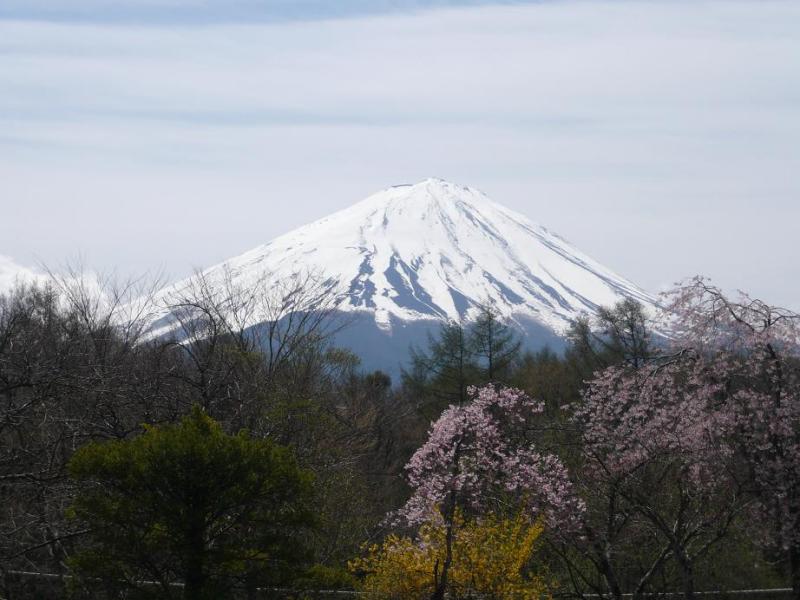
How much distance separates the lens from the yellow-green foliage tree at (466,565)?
12.6 m

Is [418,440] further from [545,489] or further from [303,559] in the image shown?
[303,559]

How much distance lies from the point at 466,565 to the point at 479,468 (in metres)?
1.62

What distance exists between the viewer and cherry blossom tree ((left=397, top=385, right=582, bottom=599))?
538 inches

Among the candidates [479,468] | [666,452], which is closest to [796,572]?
[666,452]

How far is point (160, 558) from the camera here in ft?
37.6

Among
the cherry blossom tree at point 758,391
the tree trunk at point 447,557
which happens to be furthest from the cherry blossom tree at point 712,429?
the tree trunk at point 447,557

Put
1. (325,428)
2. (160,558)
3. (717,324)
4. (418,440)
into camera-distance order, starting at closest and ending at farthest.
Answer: (160,558) → (717,324) → (325,428) → (418,440)

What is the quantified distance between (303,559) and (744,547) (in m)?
9.69

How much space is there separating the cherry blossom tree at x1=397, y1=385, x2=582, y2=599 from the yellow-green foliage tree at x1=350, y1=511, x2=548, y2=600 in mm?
273

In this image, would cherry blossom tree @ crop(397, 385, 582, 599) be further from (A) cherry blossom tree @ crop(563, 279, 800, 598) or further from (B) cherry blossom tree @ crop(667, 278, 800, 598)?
(B) cherry blossom tree @ crop(667, 278, 800, 598)

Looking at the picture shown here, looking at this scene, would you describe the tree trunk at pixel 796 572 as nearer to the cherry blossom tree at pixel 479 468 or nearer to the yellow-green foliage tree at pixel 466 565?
the cherry blossom tree at pixel 479 468

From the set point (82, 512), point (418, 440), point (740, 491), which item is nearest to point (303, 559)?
point (82, 512)

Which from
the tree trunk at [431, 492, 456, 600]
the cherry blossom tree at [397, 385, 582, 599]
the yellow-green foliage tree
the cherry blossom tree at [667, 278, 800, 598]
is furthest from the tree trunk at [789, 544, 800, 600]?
the tree trunk at [431, 492, 456, 600]

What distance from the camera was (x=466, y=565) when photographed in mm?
12820
